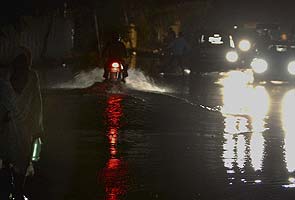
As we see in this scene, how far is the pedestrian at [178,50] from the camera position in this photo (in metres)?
35.8

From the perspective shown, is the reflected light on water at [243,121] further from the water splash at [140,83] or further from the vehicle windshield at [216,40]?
the vehicle windshield at [216,40]

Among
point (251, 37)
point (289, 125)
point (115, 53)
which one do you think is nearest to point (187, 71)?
point (115, 53)

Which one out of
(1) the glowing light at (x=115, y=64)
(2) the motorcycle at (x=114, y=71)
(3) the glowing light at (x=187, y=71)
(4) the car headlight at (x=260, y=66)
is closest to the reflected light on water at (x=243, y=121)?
(4) the car headlight at (x=260, y=66)

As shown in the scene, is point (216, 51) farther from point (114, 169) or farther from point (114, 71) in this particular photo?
point (114, 169)

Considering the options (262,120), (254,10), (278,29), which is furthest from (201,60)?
(254,10)

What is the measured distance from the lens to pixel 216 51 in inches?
1492

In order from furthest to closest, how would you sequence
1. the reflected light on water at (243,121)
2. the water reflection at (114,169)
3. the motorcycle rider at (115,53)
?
the motorcycle rider at (115,53) < the reflected light on water at (243,121) < the water reflection at (114,169)

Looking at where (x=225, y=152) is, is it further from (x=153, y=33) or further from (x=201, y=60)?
(x=153, y=33)

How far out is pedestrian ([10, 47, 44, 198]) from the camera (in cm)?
920

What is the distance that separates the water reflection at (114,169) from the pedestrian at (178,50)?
17622mm

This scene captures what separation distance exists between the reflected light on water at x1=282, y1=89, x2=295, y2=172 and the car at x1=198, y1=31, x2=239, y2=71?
412 inches

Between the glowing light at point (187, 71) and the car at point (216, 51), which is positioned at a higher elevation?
the car at point (216, 51)

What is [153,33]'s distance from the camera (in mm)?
63750

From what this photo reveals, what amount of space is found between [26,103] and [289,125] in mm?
9699
